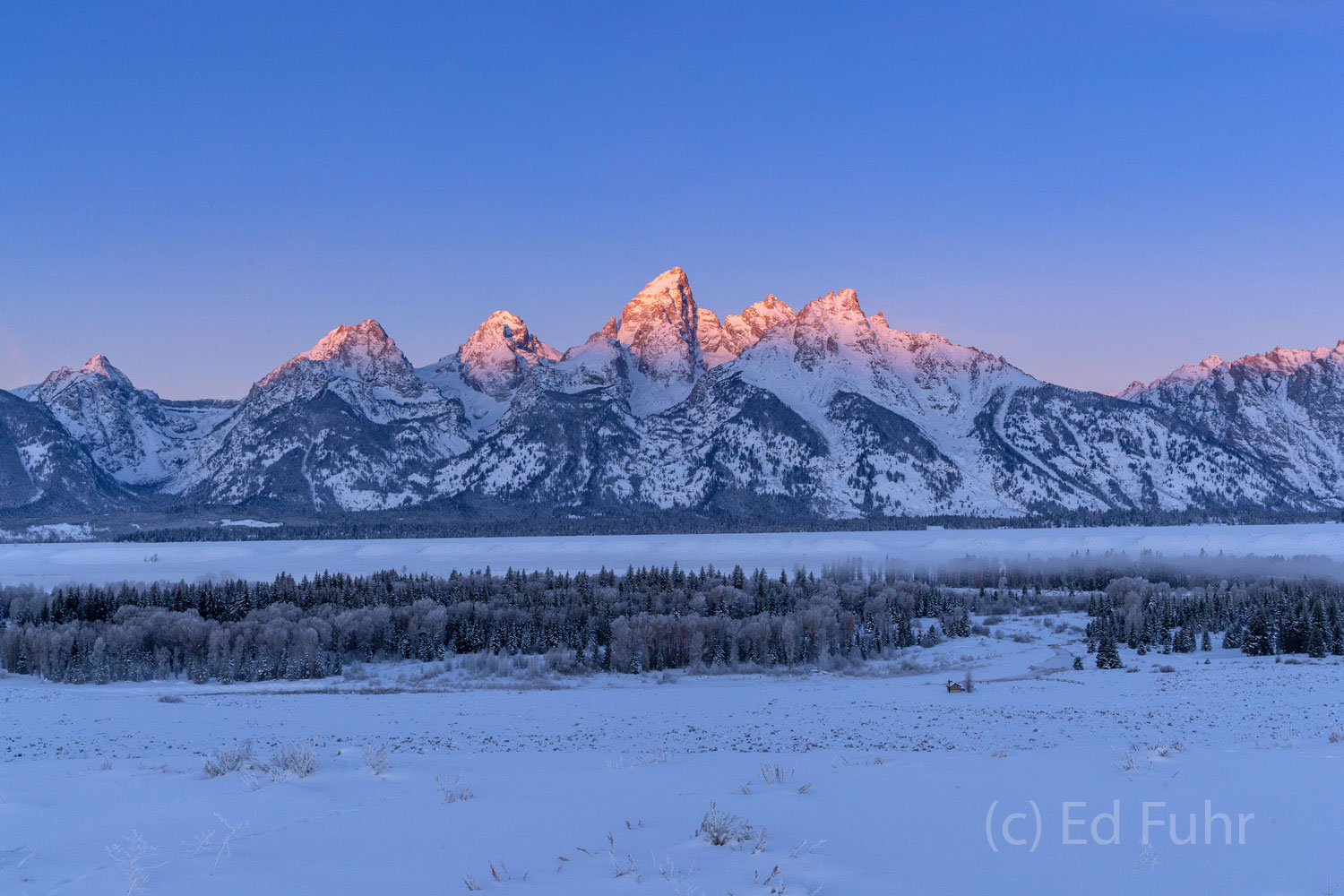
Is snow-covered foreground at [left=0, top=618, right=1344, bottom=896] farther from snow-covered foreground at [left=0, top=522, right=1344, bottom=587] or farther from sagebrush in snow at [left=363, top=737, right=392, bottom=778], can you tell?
snow-covered foreground at [left=0, top=522, right=1344, bottom=587]

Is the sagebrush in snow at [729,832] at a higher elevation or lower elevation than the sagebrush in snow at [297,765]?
higher

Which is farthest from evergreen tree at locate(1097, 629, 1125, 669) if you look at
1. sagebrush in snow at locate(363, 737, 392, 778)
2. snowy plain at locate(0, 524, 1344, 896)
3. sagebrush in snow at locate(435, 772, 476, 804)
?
sagebrush in snow at locate(435, 772, 476, 804)

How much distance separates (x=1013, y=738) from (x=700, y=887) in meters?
17.6

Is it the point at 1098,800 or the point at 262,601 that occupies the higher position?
the point at 1098,800

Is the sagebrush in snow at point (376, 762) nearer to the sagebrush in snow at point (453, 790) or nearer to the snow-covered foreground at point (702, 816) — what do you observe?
the snow-covered foreground at point (702, 816)

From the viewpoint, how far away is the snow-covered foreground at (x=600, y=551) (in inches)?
5522

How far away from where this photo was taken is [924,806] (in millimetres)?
11195

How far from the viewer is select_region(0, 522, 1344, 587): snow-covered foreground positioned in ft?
460

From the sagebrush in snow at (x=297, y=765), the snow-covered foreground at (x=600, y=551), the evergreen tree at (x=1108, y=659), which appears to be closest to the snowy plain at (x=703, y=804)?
the sagebrush in snow at (x=297, y=765)

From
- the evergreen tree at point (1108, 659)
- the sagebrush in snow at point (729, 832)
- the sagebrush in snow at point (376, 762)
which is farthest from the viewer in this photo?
the evergreen tree at point (1108, 659)

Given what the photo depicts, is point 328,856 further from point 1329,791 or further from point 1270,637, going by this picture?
point 1270,637

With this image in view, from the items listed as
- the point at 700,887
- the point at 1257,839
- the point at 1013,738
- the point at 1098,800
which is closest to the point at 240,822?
the point at 700,887

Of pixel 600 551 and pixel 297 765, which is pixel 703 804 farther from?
pixel 600 551

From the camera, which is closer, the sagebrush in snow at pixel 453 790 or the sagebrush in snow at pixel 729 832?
the sagebrush in snow at pixel 729 832
